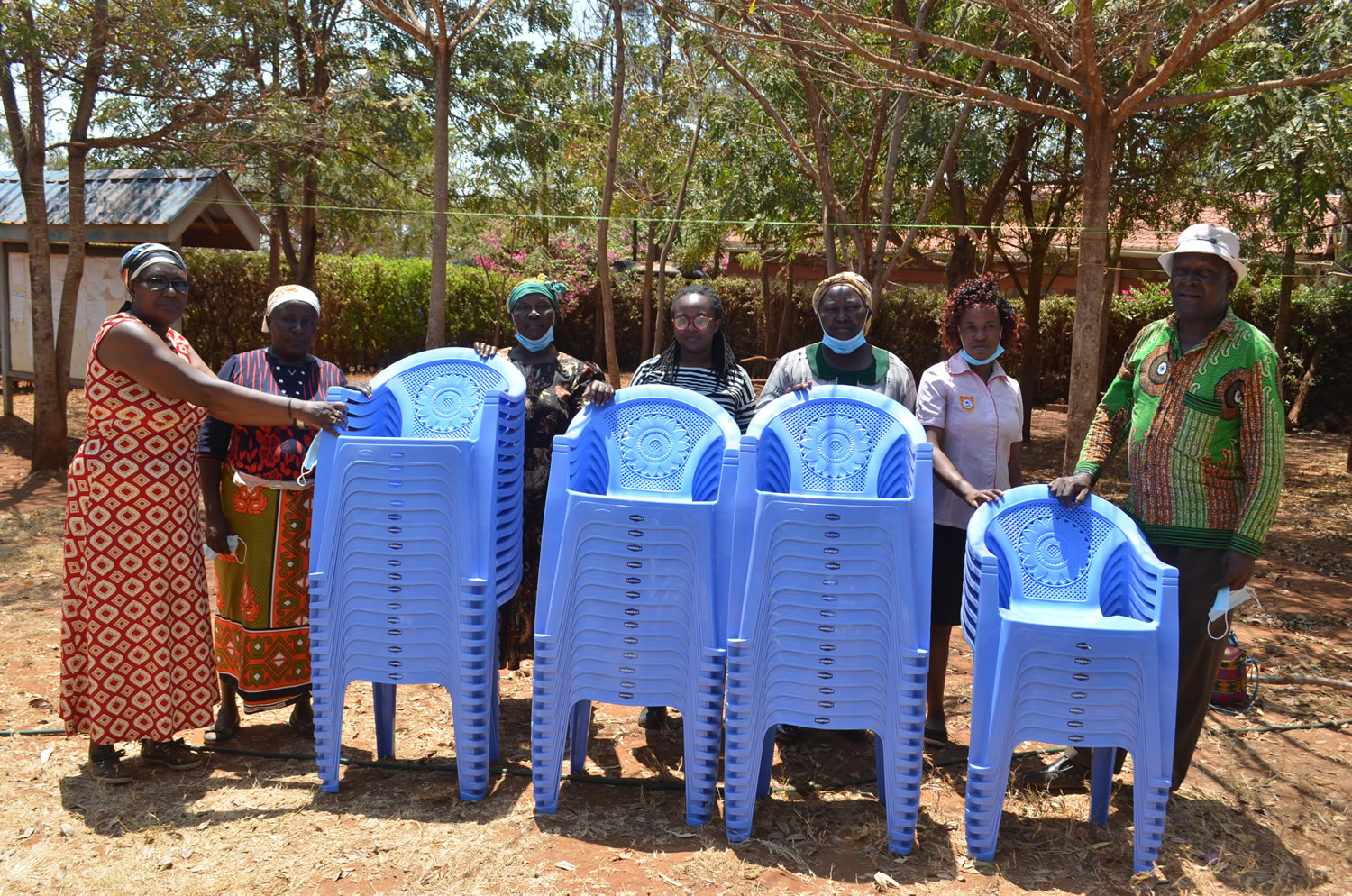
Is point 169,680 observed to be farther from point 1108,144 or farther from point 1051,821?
point 1108,144

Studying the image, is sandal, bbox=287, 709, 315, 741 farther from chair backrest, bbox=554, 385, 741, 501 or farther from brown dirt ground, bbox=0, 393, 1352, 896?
chair backrest, bbox=554, 385, 741, 501

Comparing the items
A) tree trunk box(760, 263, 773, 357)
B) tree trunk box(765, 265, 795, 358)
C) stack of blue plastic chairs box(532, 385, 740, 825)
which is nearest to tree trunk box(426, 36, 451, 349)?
stack of blue plastic chairs box(532, 385, 740, 825)

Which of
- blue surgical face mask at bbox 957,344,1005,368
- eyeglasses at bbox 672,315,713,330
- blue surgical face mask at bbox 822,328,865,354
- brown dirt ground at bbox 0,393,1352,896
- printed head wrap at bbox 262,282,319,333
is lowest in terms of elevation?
brown dirt ground at bbox 0,393,1352,896

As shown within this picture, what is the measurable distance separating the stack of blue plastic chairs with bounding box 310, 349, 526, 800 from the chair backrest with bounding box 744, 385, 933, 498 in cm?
93

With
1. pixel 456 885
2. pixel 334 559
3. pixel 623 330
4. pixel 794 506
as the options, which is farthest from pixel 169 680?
pixel 623 330

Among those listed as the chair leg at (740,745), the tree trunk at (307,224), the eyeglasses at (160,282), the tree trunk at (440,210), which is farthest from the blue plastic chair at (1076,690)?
the tree trunk at (307,224)

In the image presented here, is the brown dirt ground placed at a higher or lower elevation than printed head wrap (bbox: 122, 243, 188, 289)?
lower

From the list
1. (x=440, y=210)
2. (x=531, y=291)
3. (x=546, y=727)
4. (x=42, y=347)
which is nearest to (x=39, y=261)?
(x=42, y=347)

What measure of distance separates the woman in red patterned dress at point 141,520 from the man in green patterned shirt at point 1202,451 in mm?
2720

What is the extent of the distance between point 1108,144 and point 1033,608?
2.93m

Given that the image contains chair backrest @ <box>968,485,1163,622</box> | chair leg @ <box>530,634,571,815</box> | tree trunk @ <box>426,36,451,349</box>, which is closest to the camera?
chair leg @ <box>530,634,571,815</box>

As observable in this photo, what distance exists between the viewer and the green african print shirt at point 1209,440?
3.12 metres

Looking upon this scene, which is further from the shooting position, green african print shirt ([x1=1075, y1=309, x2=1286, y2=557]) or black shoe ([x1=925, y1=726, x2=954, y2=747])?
black shoe ([x1=925, y1=726, x2=954, y2=747])

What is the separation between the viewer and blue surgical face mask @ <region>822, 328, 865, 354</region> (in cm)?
361
